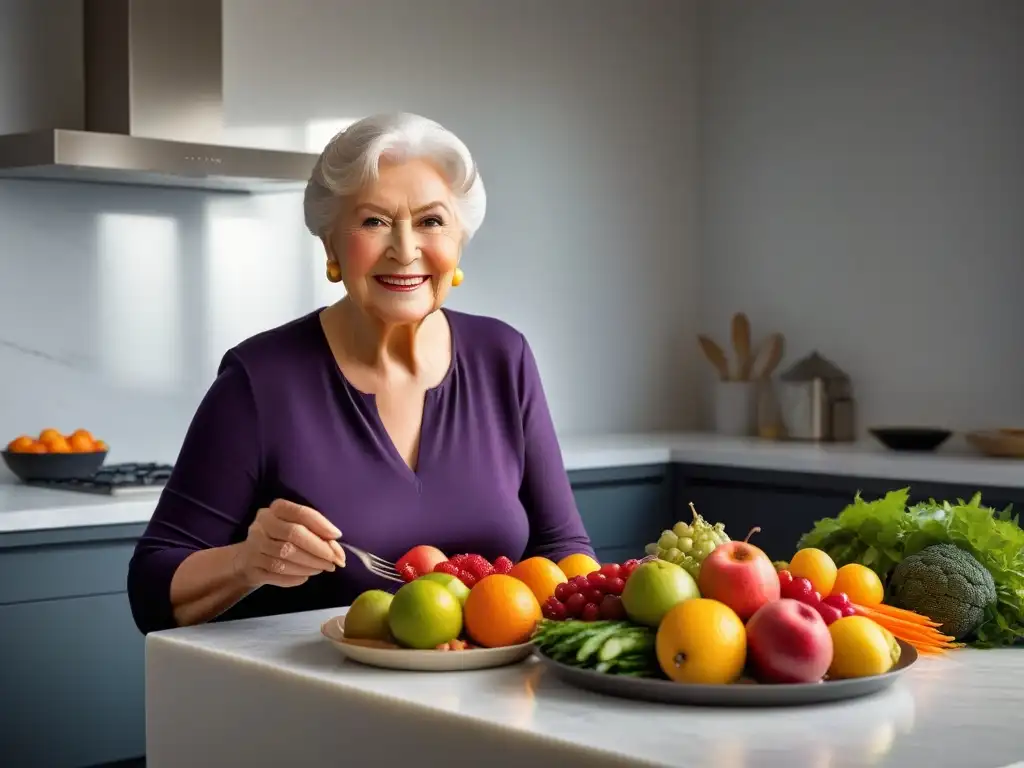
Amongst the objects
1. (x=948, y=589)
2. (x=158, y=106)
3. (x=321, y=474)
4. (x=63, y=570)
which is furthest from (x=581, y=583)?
(x=158, y=106)

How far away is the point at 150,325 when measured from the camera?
3.68m

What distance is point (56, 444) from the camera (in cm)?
329

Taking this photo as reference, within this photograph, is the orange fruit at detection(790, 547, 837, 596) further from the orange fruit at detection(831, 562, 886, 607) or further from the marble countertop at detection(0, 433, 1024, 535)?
the marble countertop at detection(0, 433, 1024, 535)

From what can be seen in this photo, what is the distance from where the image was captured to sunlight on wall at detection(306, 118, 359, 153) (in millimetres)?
4003

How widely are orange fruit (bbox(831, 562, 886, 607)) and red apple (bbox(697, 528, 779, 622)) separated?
0.22 metres

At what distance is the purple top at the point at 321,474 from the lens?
2.01 m

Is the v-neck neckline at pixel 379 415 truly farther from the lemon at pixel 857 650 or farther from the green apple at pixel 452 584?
the lemon at pixel 857 650

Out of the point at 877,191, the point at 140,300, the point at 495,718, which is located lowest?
the point at 495,718

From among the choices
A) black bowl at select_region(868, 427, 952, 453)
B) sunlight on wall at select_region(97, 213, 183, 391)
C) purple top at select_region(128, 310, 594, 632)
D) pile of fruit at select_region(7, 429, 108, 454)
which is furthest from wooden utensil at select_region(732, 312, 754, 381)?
purple top at select_region(128, 310, 594, 632)

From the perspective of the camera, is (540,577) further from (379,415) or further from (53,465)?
(53,465)

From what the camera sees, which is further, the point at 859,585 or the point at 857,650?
the point at 859,585

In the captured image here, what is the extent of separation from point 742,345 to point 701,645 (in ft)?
11.3

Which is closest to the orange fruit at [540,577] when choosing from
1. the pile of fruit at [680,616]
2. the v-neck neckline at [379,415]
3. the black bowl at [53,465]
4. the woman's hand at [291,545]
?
the pile of fruit at [680,616]

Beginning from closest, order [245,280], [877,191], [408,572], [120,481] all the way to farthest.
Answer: [408,572], [120,481], [245,280], [877,191]
